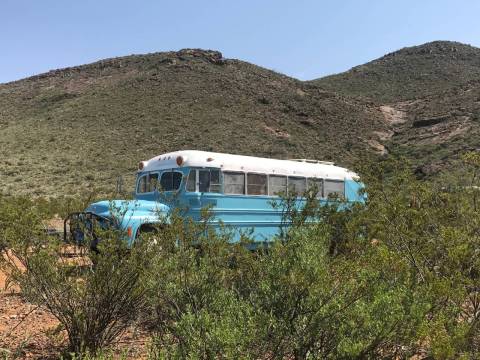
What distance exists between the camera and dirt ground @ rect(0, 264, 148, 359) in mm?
5273

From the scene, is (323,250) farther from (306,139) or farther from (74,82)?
(74,82)

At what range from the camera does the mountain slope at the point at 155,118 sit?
106 feet

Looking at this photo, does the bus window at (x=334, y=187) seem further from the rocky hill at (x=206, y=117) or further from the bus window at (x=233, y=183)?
the rocky hill at (x=206, y=117)

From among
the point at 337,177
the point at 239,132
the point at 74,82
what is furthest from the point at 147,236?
the point at 74,82

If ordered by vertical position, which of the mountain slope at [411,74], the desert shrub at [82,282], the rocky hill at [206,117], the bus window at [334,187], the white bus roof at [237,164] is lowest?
the desert shrub at [82,282]

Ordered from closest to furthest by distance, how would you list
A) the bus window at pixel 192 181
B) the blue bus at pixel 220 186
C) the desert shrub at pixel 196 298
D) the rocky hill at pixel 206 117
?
the desert shrub at pixel 196 298
the blue bus at pixel 220 186
the bus window at pixel 192 181
the rocky hill at pixel 206 117

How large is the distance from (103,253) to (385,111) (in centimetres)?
4734

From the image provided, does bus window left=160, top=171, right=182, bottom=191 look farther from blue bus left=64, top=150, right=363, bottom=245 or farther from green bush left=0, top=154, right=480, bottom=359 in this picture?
green bush left=0, top=154, right=480, bottom=359

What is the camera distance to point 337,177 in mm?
14328

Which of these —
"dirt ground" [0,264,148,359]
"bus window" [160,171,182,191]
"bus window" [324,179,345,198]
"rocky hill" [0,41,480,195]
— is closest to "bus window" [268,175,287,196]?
"bus window" [324,179,345,198]

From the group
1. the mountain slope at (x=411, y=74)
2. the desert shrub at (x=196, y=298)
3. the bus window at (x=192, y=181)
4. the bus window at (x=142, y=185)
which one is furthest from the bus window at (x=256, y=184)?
the mountain slope at (x=411, y=74)

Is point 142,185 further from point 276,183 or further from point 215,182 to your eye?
point 276,183

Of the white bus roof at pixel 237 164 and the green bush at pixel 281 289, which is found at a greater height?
the white bus roof at pixel 237 164

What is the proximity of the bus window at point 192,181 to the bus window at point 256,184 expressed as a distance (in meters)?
1.48
